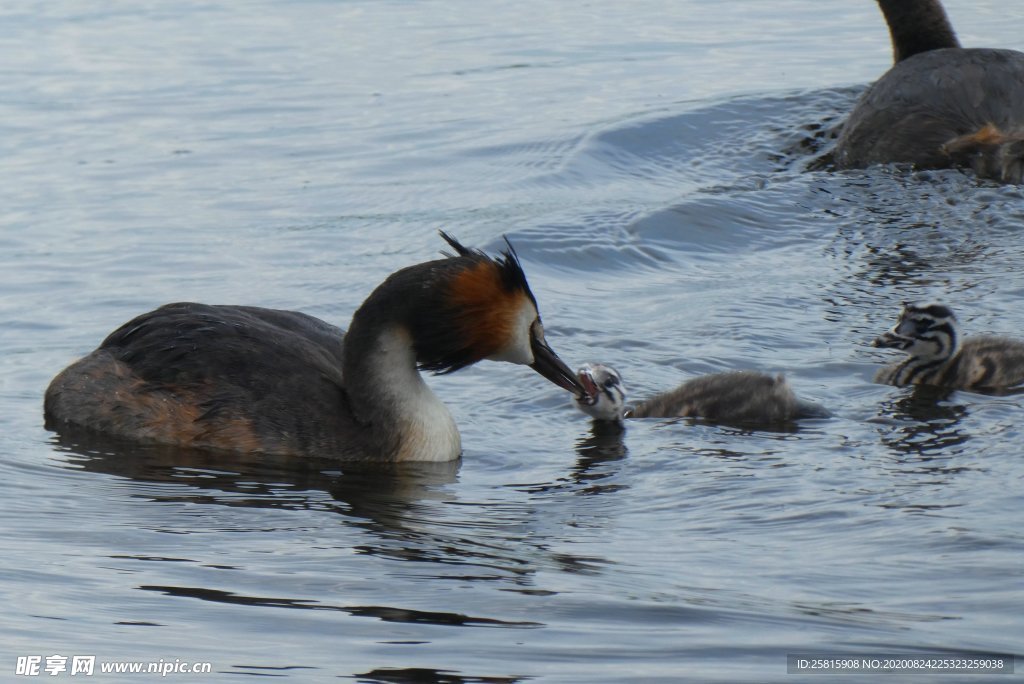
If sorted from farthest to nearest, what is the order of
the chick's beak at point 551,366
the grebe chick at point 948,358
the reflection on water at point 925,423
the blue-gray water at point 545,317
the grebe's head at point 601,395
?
1. the grebe chick at point 948,358
2. the grebe's head at point 601,395
3. the chick's beak at point 551,366
4. the reflection on water at point 925,423
5. the blue-gray water at point 545,317

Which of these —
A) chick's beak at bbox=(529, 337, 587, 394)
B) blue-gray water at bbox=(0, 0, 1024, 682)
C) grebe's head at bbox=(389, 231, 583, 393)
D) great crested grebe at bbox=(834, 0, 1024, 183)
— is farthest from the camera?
great crested grebe at bbox=(834, 0, 1024, 183)

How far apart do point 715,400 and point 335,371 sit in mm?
1721

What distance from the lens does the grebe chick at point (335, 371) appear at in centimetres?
727

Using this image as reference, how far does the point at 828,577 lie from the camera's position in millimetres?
5465

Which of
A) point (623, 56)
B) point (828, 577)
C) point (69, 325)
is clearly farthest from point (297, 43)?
point (828, 577)

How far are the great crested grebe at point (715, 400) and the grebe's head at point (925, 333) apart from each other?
2.42 ft

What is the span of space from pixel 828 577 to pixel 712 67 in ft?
38.5

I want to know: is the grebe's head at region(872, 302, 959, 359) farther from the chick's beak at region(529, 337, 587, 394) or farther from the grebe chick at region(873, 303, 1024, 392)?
the chick's beak at region(529, 337, 587, 394)

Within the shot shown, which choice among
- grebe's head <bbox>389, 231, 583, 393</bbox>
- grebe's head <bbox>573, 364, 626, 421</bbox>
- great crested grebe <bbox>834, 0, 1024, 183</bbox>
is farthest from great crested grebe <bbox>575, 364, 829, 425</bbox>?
great crested grebe <bbox>834, 0, 1024, 183</bbox>

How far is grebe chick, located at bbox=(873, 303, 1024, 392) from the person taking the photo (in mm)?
7977

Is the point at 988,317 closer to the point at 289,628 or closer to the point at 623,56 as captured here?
the point at 289,628

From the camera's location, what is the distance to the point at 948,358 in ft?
26.7

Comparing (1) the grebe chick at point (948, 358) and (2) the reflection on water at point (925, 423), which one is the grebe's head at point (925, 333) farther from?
(2) the reflection on water at point (925, 423)

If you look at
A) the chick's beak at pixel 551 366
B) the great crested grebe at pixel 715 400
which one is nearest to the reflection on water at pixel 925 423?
the great crested grebe at pixel 715 400
